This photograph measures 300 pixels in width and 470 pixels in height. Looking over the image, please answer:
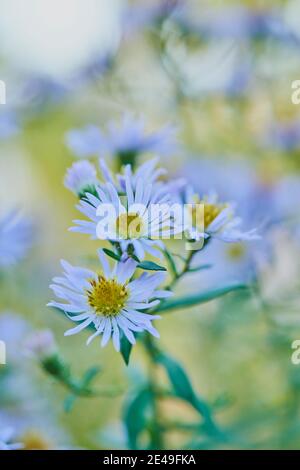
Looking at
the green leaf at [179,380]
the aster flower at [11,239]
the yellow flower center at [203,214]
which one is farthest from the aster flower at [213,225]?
the aster flower at [11,239]

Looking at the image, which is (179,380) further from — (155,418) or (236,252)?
(236,252)

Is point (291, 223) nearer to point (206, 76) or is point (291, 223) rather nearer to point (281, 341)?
point (281, 341)

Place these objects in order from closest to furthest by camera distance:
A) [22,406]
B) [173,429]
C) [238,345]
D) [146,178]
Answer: [146,178] < [173,429] < [22,406] < [238,345]

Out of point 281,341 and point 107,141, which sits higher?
point 107,141

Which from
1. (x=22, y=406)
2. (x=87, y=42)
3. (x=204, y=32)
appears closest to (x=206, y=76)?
(x=204, y=32)

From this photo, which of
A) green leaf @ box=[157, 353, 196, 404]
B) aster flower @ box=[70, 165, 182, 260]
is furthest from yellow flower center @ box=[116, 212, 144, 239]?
green leaf @ box=[157, 353, 196, 404]

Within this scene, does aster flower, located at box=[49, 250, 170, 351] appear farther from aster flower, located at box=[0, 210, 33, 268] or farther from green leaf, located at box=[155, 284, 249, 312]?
aster flower, located at box=[0, 210, 33, 268]

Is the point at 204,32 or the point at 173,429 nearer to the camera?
the point at 173,429
